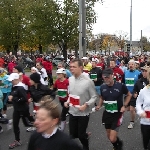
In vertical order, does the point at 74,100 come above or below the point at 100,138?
above

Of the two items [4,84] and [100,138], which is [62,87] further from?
[4,84]

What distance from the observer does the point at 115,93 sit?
5227mm

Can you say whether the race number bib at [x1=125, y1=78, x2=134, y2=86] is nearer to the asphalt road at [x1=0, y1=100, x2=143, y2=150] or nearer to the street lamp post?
the asphalt road at [x1=0, y1=100, x2=143, y2=150]

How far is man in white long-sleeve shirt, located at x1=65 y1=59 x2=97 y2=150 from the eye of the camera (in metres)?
5.14

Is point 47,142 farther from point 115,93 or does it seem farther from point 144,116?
point 115,93

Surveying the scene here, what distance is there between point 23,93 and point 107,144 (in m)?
2.10

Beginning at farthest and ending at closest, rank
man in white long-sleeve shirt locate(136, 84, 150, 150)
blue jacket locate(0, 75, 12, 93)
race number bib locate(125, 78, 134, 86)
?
blue jacket locate(0, 75, 12, 93), race number bib locate(125, 78, 134, 86), man in white long-sleeve shirt locate(136, 84, 150, 150)

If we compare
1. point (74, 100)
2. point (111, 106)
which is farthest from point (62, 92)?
point (111, 106)

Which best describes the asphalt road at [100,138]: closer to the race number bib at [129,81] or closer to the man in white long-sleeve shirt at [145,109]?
the race number bib at [129,81]

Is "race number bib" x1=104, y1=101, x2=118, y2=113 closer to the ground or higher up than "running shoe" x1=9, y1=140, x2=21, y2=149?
higher up

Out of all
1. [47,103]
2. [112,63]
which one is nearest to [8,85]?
[112,63]

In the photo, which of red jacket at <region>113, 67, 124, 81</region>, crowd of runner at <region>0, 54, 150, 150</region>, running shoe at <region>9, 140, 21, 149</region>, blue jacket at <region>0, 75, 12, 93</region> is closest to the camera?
crowd of runner at <region>0, 54, 150, 150</region>

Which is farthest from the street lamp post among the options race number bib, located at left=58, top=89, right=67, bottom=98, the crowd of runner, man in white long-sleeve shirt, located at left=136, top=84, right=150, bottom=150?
man in white long-sleeve shirt, located at left=136, top=84, right=150, bottom=150

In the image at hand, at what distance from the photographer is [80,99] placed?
516 cm
